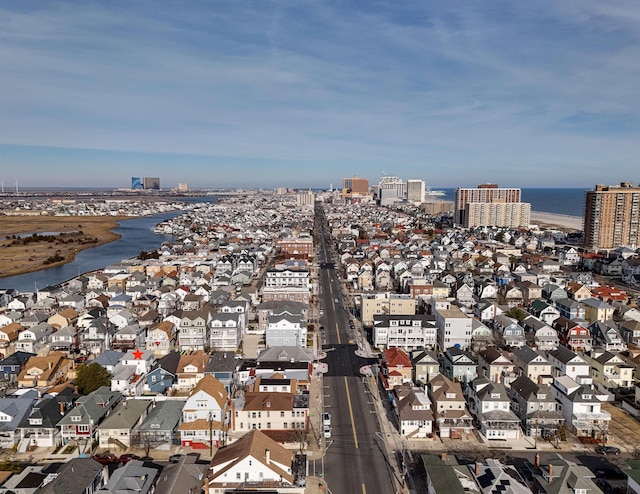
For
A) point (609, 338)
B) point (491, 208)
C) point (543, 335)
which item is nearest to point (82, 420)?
point (543, 335)

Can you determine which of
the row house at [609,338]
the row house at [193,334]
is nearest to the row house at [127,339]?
the row house at [193,334]

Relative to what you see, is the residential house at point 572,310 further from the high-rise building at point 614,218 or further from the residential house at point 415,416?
the high-rise building at point 614,218

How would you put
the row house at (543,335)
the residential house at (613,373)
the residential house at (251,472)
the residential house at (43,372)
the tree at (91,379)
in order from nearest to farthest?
the residential house at (251,472) → the tree at (91,379) → the residential house at (613,373) → the residential house at (43,372) → the row house at (543,335)

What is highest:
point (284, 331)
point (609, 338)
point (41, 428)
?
point (284, 331)

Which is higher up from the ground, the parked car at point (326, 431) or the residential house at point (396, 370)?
the residential house at point (396, 370)

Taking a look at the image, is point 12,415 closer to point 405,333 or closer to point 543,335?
point 405,333

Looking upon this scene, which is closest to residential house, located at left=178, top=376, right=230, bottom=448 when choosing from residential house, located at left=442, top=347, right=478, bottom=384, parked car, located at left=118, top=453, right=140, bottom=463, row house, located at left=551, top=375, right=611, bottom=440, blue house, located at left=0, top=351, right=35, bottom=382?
parked car, located at left=118, top=453, right=140, bottom=463

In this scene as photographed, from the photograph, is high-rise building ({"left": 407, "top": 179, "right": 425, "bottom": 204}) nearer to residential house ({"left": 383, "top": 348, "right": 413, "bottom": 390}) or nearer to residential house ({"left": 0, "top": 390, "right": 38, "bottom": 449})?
residential house ({"left": 383, "top": 348, "right": 413, "bottom": 390})
